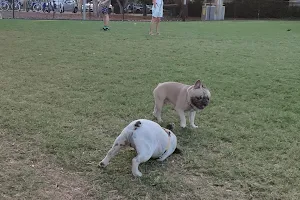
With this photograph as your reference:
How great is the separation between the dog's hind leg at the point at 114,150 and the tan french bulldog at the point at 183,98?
996 millimetres

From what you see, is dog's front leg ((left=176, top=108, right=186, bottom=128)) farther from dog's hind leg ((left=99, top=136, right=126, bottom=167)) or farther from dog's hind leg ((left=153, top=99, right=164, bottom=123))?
dog's hind leg ((left=99, top=136, right=126, bottom=167))

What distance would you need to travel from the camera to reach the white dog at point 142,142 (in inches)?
105

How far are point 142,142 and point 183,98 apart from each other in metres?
1.07

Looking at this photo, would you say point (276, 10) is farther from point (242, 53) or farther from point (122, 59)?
point (122, 59)

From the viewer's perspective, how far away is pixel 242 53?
8922 millimetres

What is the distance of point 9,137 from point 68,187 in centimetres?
107

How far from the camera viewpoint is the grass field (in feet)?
8.50

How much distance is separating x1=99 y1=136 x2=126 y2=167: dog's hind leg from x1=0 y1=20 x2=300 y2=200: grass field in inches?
2.5

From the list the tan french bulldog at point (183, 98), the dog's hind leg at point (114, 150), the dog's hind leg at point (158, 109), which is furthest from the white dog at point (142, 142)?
the dog's hind leg at point (158, 109)

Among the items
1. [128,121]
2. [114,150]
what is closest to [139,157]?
[114,150]

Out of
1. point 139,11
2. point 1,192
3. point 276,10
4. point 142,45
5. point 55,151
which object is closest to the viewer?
point 1,192

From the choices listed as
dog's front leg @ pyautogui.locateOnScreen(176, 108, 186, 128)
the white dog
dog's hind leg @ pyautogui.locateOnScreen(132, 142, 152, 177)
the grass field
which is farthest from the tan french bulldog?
dog's hind leg @ pyautogui.locateOnScreen(132, 142, 152, 177)

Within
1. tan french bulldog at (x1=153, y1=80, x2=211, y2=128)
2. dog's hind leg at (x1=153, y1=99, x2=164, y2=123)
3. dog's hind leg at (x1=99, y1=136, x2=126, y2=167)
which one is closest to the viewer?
dog's hind leg at (x1=99, y1=136, x2=126, y2=167)

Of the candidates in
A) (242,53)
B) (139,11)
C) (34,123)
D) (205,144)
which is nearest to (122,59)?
(242,53)
